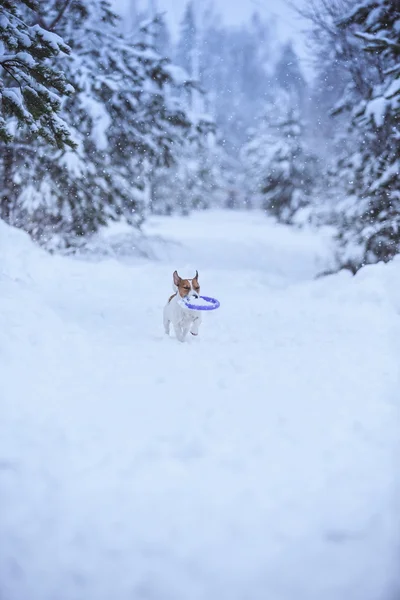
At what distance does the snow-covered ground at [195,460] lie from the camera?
222cm

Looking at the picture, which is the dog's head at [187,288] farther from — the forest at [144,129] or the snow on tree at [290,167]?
the snow on tree at [290,167]

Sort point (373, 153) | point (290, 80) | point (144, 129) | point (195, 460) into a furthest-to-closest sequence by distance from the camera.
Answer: point (290, 80) → point (144, 129) → point (373, 153) → point (195, 460)

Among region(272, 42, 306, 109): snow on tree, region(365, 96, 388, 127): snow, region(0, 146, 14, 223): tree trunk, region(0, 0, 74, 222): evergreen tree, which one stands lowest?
region(0, 146, 14, 223): tree trunk

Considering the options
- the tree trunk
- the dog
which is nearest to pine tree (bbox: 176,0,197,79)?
the tree trunk

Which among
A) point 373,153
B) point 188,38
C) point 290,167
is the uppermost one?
point 188,38

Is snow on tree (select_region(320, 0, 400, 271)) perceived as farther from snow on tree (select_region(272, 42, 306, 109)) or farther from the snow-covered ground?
snow on tree (select_region(272, 42, 306, 109))

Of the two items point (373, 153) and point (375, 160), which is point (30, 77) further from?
point (373, 153)

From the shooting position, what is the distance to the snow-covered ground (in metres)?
2.22

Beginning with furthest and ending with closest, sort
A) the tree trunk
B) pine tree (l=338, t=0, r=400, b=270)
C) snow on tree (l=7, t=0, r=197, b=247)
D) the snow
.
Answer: snow on tree (l=7, t=0, r=197, b=247), the tree trunk, pine tree (l=338, t=0, r=400, b=270), the snow

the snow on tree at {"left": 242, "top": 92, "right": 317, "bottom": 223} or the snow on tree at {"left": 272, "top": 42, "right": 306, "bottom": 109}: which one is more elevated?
the snow on tree at {"left": 272, "top": 42, "right": 306, "bottom": 109}

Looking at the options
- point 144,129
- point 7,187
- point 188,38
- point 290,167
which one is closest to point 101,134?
point 144,129

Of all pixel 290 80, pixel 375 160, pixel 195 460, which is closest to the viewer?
pixel 195 460

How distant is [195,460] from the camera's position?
313cm

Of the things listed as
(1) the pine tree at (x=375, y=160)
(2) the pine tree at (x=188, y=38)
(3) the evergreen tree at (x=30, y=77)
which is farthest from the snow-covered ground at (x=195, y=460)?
(2) the pine tree at (x=188, y=38)
